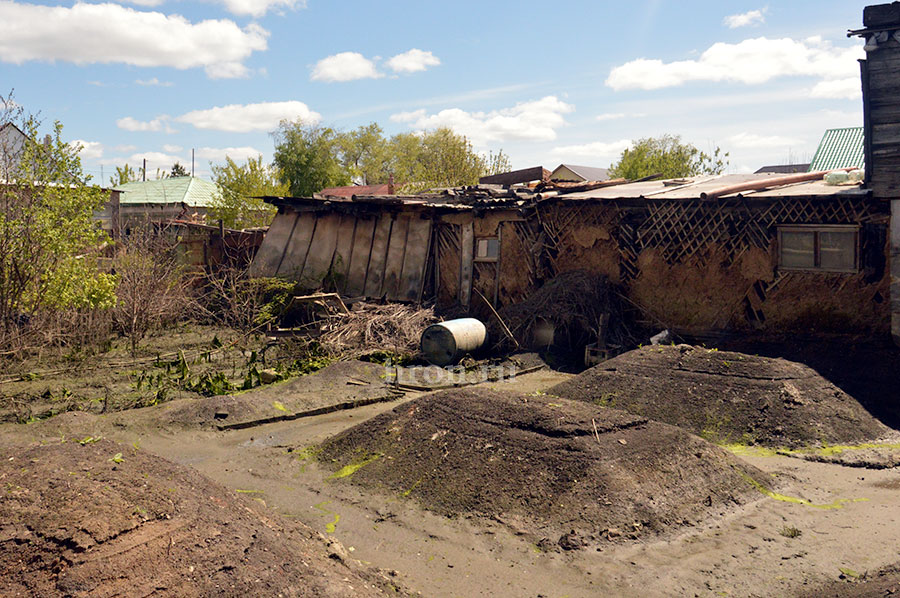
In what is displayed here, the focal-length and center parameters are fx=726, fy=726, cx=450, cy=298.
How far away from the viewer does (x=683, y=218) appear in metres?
11.8

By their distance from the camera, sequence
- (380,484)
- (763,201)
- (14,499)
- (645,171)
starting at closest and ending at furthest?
(14,499) < (380,484) < (763,201) < (645,171)

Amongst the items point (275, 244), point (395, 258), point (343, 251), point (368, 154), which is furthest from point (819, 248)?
point (368, 154)

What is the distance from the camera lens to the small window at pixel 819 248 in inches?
404

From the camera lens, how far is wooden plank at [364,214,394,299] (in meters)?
15.3

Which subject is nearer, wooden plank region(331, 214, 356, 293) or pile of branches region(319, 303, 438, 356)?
pile of branches region(319, 303, 438, 356)

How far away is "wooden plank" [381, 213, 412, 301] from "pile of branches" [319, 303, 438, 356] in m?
1.84

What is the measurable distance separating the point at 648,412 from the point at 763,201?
479cm

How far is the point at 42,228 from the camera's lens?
29.7ft

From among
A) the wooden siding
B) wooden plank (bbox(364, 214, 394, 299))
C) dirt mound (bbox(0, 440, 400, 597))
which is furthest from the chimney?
wooden plank (bbox(364, 214, 394, 299))

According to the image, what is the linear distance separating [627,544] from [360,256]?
448 inches

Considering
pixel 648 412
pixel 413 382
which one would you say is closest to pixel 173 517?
pixel 648 412

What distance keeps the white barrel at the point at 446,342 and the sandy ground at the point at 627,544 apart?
188 inches

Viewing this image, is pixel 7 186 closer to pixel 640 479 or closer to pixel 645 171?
pixel 640 479

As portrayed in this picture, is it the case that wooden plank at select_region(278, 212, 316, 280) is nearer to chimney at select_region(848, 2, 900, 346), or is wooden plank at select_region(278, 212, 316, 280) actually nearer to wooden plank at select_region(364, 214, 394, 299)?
wooden plank at select_region(364, 214, 394, 299)
